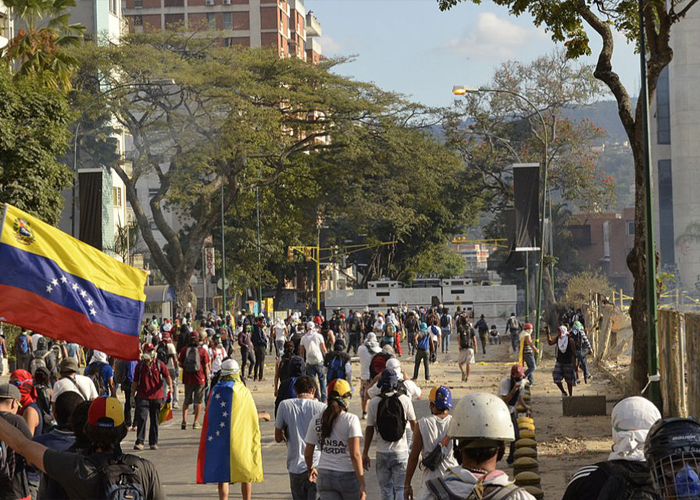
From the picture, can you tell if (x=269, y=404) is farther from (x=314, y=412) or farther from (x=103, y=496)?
(x=103, y=496)

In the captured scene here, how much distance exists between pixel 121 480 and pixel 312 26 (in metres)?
118

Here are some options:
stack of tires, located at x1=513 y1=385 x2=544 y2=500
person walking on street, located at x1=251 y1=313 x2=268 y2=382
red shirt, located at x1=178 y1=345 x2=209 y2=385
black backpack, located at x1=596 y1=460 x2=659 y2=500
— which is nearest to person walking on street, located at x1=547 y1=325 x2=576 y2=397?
red shirt, located at x1=178 y1=345 x2=209 y2=385

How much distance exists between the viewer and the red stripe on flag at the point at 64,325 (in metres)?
7.20

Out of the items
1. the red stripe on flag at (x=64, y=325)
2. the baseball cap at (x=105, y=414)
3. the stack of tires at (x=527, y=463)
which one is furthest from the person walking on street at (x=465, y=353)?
the baseball cap at (x=105, y=414)

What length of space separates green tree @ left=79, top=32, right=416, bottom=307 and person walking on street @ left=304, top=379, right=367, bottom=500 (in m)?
36.8

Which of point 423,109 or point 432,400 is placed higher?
point 423,109

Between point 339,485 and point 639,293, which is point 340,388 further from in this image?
point 639,293

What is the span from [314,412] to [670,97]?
257ft

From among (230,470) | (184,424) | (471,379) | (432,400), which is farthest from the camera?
(471,379)

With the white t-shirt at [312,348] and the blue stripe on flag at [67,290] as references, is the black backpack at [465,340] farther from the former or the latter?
the blue stripe on flag at [67,290]

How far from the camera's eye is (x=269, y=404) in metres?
24.1

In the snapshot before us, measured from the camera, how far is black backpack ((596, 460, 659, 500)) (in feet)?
14.7

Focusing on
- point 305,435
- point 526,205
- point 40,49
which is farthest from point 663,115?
point 305,435

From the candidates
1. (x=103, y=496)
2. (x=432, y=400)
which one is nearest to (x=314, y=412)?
(x=432, y=400)
